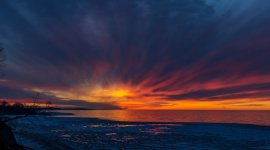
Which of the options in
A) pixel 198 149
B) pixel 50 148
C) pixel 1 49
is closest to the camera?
pixel 1 49

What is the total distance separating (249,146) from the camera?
3092cm

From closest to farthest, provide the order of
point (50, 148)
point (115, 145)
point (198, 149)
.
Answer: point (50, 148), point (198, 149), point (115, 145)

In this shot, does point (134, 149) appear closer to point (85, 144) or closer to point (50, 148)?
point (85, 144)

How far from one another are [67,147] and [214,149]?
46.8 ft

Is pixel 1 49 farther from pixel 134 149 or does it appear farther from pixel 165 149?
pixel 165 149

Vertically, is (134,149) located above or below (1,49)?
below

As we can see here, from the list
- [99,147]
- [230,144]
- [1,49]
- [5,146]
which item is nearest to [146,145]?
[99,147]

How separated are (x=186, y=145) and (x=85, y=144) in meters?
10.7

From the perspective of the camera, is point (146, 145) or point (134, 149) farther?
point (146, 145)

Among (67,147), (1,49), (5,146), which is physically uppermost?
(1,49)

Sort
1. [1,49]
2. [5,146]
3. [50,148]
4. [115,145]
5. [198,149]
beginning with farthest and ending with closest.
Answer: [115,145], [198,149], [50,148], [1,49], [5,146]

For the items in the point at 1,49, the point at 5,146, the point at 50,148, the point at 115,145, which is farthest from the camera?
the point at 115,145

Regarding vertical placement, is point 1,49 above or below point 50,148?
above

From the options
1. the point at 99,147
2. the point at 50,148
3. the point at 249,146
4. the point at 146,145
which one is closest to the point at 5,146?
the point at 50,148
